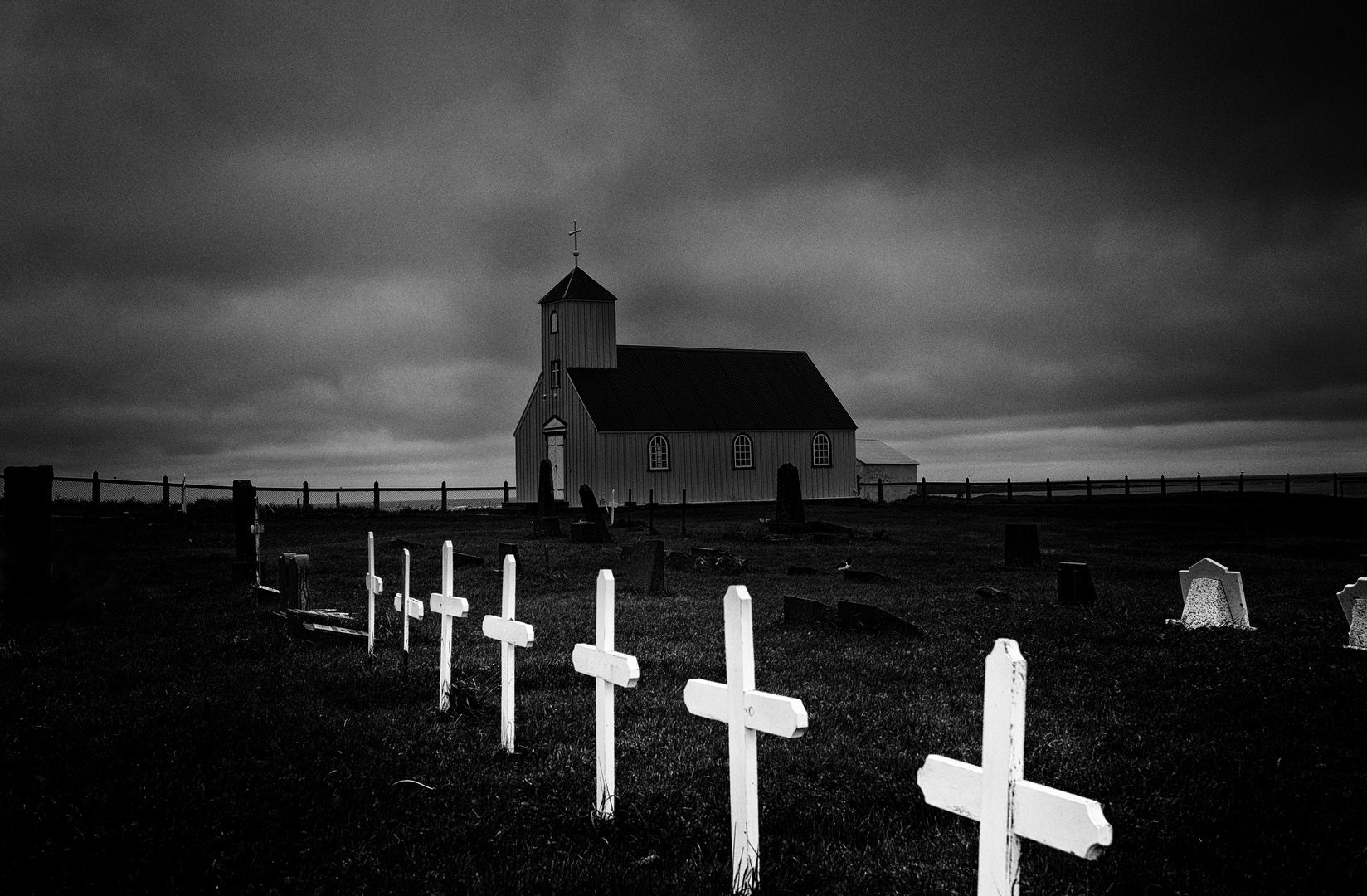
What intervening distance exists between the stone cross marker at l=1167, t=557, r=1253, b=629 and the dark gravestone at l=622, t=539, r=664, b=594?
22.5 feet

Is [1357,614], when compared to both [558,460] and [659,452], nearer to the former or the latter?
[659,452]

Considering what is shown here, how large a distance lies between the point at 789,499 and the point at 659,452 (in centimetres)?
1683

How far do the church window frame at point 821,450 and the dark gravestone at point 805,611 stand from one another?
35.6m

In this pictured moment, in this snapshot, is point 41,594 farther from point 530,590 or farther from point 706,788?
point 706,788

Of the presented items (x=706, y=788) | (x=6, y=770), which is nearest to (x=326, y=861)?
(x=706, y=788)

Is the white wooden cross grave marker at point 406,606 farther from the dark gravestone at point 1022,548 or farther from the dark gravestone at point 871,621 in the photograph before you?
the dark gravestone at point 1022,548

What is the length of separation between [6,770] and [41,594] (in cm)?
685

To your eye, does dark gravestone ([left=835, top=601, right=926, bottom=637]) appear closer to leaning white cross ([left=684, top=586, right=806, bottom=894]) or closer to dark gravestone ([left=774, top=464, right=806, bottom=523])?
leaning white cross ([left=684, top=586, right=806, bottom=894])

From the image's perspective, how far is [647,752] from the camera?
19.0ft

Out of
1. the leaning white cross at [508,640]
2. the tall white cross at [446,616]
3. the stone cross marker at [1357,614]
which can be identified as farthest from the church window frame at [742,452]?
the leaning white cross at [508,640]

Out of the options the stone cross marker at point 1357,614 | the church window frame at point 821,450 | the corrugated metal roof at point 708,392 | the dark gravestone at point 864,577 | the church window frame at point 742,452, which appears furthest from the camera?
the church window frame at point 821,450

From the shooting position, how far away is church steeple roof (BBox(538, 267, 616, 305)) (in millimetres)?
42928

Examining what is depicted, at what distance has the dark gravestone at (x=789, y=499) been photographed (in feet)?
84.9

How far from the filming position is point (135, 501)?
31.9 m
